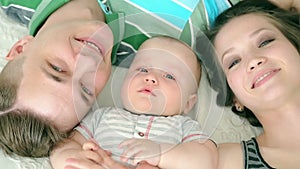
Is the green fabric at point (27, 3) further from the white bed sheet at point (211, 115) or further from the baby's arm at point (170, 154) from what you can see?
the baby's arm at point (170, 154)

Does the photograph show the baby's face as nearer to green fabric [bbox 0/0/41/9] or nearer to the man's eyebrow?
the man's eyebrow

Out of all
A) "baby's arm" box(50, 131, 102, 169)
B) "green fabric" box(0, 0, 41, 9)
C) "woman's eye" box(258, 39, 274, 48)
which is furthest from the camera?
Answer: "green fabric" box(0, 0, 41, 9)

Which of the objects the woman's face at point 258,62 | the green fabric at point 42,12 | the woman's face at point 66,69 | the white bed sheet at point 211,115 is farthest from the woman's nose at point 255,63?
the green fabric at point 42,12

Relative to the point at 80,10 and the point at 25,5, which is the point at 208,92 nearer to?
the point at 80,10

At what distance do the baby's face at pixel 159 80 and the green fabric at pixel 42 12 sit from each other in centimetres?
20

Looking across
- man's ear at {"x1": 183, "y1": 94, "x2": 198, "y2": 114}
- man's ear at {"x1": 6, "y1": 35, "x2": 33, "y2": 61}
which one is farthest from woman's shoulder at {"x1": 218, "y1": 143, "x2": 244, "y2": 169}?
man's ear at {"x1": 6, "y1": 35, "x2": 33, "y2": 61}

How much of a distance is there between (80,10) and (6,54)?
0.59 feet

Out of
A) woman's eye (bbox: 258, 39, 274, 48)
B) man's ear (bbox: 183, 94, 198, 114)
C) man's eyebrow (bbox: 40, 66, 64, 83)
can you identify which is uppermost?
woman's eye (bbox: 258, 39, 274, 48)

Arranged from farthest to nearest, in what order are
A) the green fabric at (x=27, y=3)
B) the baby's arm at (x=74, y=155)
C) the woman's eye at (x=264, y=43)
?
the green fabric at (x=27, y=3)
the woman's eye at (x=264, y=43)
the baby's arm at (x=74, y=155)

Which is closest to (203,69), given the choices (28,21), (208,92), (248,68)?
(208,92)

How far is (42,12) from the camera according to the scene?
111 centimetres

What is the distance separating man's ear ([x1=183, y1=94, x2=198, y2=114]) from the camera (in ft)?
3.52

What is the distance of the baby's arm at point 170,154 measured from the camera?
90 cm

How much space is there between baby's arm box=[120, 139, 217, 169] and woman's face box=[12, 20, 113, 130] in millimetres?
124
